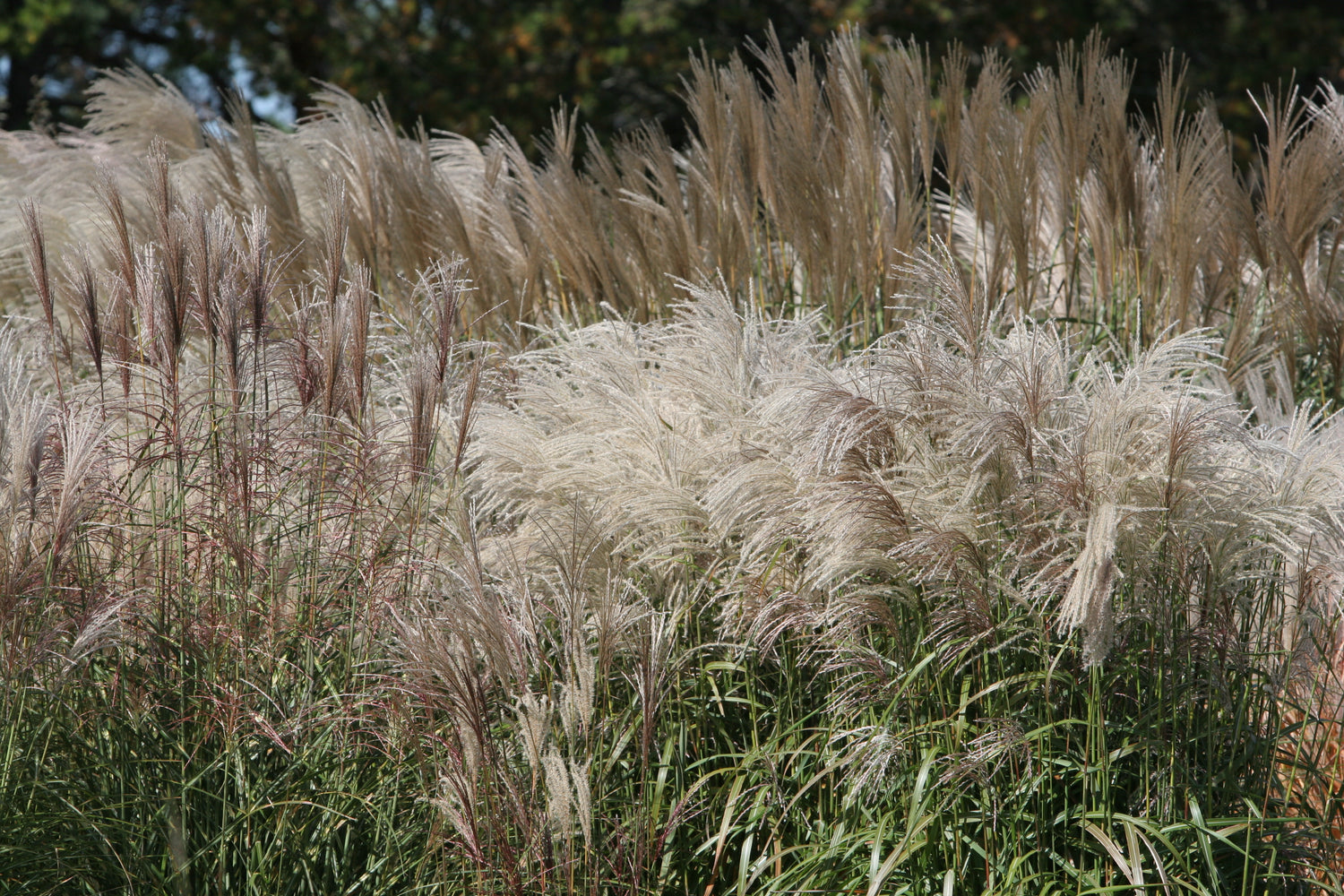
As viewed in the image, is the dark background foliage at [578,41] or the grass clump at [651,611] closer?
the grass clump at [651,611]

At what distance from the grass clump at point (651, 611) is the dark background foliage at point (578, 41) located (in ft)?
32.3

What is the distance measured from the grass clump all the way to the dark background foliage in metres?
9.85

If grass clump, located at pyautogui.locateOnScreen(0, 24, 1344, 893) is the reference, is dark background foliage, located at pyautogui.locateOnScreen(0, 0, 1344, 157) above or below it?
above

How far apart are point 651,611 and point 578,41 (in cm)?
1134

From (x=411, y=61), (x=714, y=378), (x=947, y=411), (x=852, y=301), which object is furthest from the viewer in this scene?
(x=411, y=61)

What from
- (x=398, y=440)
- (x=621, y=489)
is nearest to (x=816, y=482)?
(x=621, y=489)

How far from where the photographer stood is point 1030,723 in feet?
8.38

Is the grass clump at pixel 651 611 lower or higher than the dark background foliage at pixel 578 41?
lower

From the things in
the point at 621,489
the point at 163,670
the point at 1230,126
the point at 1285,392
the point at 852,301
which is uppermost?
the point at 1230,126

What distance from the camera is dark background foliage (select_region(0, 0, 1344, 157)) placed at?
12297mm

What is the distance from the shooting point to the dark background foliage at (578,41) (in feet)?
40.3

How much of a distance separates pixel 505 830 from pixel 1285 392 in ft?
8.11

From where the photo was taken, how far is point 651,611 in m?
2.33

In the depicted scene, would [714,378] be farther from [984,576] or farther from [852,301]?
[852,301]
